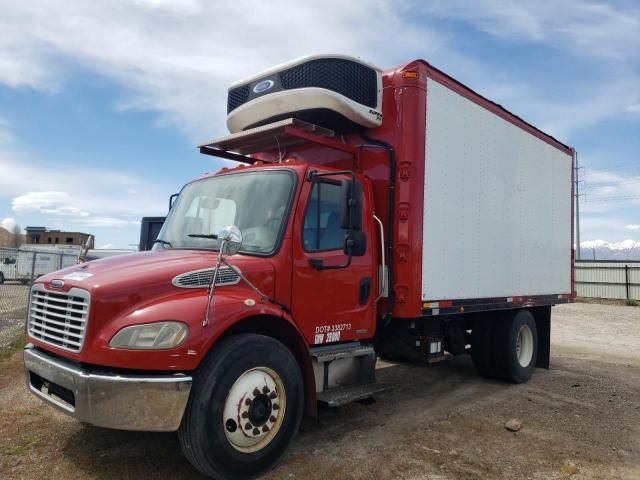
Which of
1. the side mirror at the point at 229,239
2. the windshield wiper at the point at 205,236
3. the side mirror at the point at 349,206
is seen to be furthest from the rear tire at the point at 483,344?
the side mirror at the point at 229,239

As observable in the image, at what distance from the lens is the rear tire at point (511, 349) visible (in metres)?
7.66

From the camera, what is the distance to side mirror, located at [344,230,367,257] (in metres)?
4.86

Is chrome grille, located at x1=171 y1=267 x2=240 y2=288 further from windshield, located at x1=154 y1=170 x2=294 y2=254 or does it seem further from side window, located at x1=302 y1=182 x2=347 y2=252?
side window, located at x1=302 y1=182 x2=347 y2=252

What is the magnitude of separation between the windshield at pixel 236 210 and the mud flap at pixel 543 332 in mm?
5845

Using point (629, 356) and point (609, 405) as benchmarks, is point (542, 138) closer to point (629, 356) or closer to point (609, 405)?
point (609, 405)

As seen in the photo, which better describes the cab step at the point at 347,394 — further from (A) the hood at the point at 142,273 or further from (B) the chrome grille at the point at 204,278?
(B) the chrome grille at the point at 204,278

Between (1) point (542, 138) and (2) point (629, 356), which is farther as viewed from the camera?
(2) point (629, 356)

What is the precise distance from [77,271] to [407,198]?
10.8 feet

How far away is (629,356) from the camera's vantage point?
10703 mm

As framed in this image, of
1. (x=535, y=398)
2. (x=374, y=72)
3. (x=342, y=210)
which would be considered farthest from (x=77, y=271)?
(x=535, y=398)

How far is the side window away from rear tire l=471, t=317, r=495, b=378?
148 inches

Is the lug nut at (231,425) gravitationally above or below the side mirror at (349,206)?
below

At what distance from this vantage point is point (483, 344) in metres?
7.81

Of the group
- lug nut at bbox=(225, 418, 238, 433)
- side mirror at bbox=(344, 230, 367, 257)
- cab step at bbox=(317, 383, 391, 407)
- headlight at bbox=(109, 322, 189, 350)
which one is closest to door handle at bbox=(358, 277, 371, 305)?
side mirror at bbox=(344, 230, 367, 257)
